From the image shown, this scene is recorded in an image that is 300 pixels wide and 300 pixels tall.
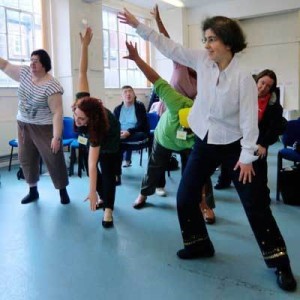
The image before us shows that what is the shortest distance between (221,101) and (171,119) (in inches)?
36.5

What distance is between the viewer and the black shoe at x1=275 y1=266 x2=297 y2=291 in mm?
1754

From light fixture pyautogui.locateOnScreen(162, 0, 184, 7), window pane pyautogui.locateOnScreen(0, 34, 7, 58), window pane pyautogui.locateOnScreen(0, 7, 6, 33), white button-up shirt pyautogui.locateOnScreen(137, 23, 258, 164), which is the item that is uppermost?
light fixture pyautogui.locateOnScreen(162, 0, 184, 7)

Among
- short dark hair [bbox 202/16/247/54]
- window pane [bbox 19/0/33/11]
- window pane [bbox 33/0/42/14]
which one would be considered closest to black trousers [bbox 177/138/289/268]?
short dark hair [bbox 202/16/247/54]

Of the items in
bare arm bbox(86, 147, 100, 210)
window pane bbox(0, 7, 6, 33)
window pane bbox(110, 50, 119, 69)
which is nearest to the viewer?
bare arm bbox(86, 147, 100, 210)

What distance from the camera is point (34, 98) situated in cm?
305

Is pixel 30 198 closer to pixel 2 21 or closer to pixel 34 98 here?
pixel 34 98

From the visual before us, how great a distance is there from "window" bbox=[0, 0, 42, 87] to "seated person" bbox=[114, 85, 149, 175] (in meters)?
1.76

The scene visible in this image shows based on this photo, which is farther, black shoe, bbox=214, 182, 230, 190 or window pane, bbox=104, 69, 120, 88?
window pane, bbox=104, 69, 120, 88

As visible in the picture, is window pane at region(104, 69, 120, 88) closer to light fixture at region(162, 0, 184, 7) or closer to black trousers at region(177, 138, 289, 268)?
light fixture at region(162, 0, 184, 7)

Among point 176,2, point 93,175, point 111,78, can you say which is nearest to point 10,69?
point 93,175

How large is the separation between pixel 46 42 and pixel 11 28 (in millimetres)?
624

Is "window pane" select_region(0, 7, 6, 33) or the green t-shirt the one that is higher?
"window pane" select_region(0, 7, 6, 33)

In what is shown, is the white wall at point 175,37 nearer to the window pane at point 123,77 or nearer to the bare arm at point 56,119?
the window pane at point 123,77

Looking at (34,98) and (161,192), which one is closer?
(34,98)
